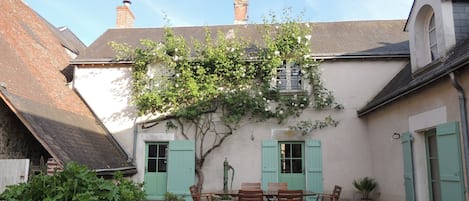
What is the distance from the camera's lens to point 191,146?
9422mm

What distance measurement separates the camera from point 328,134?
31.3 ft

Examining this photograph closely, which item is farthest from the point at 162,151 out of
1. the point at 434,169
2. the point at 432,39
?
the point at 432,39

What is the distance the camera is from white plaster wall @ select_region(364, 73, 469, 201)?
19.6 feet

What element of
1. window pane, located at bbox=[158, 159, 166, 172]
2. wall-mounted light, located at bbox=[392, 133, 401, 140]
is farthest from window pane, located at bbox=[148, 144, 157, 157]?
wall-mounted light, located at bbox=[392, 133, 401, 140]

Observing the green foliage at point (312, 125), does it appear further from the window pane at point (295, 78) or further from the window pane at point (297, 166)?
the window pane at point (295, 78)

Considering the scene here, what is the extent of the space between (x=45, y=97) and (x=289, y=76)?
602 centimetres

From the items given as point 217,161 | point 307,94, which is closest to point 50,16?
point 217,161

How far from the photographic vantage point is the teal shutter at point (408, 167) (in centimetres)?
Answer: 695

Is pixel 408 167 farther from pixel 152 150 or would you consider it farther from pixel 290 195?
pixel 152 150

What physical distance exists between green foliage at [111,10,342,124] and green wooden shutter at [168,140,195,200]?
2.57 feet

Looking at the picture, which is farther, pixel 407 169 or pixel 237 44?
pixel 237 44

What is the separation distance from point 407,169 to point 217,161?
4557 millimetres

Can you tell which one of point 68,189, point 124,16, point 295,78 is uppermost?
point 124,16

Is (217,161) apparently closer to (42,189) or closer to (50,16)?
(42,189)
